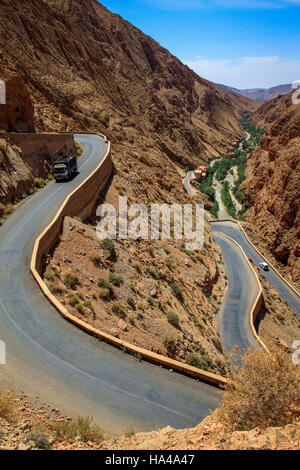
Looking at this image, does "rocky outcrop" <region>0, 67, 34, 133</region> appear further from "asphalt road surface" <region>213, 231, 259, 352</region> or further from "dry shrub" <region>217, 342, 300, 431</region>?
"dry shrub" <region>217, 342, 300, 431</region>

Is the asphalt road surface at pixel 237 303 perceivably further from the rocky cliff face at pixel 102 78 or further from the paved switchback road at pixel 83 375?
the rocky cliff face at pixel 102 78

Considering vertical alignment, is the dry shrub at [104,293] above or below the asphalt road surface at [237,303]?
above

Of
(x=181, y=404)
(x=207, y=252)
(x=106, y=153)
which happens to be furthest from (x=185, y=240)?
(x=181, y=404)

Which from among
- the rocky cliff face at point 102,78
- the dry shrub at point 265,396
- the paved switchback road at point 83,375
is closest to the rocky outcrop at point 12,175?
the paved switchback road at point 83,375

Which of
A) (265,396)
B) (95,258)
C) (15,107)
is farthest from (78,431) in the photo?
(15,107)

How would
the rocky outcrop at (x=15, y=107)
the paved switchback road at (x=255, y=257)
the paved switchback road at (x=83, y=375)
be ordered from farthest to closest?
the paved switchback road at (x=255, y=257), the rocky outcrop at (x=15, y=107), the paved switchback road at (x=83, y=375)

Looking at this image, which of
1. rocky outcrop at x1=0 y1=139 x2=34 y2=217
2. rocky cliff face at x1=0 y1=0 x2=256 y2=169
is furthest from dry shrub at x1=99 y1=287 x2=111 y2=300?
rocky cliff face at x1=0 y1=0 x2=256 y2=169

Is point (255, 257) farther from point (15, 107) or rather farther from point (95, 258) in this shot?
point (15, 107)
